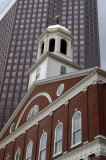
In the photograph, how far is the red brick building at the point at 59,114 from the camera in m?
26.3

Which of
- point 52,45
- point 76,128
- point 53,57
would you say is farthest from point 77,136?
point 52,45

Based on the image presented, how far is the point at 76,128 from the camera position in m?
28.4

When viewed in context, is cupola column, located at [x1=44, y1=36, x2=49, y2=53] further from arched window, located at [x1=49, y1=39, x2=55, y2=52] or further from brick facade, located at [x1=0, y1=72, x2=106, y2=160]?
brick facade, located at [x1=0, y1=72, x2=106, y2=160]

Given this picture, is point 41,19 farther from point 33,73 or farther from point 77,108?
point 77,108

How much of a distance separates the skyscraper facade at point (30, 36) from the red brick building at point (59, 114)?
6142 centimetres

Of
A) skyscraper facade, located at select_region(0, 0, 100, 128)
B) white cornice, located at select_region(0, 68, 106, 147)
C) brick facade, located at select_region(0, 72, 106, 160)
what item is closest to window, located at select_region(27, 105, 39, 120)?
brick facade, located at select_region(0, 72, 106, 160)

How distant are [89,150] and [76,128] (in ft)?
12.2

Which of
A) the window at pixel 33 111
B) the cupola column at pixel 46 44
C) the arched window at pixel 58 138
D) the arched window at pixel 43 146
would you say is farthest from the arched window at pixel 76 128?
the cupola column at pixel 46 44

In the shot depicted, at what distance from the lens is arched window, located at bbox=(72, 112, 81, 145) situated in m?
27.6

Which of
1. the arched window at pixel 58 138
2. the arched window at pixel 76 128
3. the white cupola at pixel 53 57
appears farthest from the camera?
the white cupola at pixel 53 57

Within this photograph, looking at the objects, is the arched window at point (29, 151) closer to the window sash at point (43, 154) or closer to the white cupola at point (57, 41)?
the window sash at point (43, 154)

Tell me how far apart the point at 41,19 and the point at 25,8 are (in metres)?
10.8

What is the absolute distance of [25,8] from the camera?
133m

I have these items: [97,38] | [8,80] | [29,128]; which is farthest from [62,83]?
[97,38]
